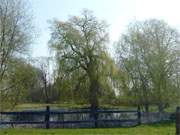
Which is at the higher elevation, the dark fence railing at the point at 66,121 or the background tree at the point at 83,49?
the background tree at the point at 83,49

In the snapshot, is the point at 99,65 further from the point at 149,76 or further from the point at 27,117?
the point at 27,117

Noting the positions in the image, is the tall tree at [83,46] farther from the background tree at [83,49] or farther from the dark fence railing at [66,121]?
the dark fence railing at [66,121]

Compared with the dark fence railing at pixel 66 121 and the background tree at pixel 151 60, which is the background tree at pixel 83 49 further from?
the dark fence railing at pixel 66 121

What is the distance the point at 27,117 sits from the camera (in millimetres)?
29453

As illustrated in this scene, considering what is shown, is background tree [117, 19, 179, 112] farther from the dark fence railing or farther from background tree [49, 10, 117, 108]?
the dark fence railing

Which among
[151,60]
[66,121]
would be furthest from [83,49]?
[66,121]

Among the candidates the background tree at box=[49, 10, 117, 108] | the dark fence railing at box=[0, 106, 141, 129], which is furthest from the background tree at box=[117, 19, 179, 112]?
the dark fence railing at box=[0, 106, 141, 129]

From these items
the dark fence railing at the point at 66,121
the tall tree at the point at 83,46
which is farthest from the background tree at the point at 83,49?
the dark fence railing at the point at 66,121

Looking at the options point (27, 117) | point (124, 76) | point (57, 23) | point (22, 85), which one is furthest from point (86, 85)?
point (27, 117)

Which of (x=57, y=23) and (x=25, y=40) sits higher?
(x=57, y=23)

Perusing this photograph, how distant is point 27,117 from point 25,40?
17.2 ft

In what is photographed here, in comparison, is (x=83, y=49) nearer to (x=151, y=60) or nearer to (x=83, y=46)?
(x=83, y=46)

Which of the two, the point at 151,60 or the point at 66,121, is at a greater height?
the point at 151,60

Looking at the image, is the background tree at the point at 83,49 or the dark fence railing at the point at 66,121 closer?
the dark fence railing at the point at 66,121
